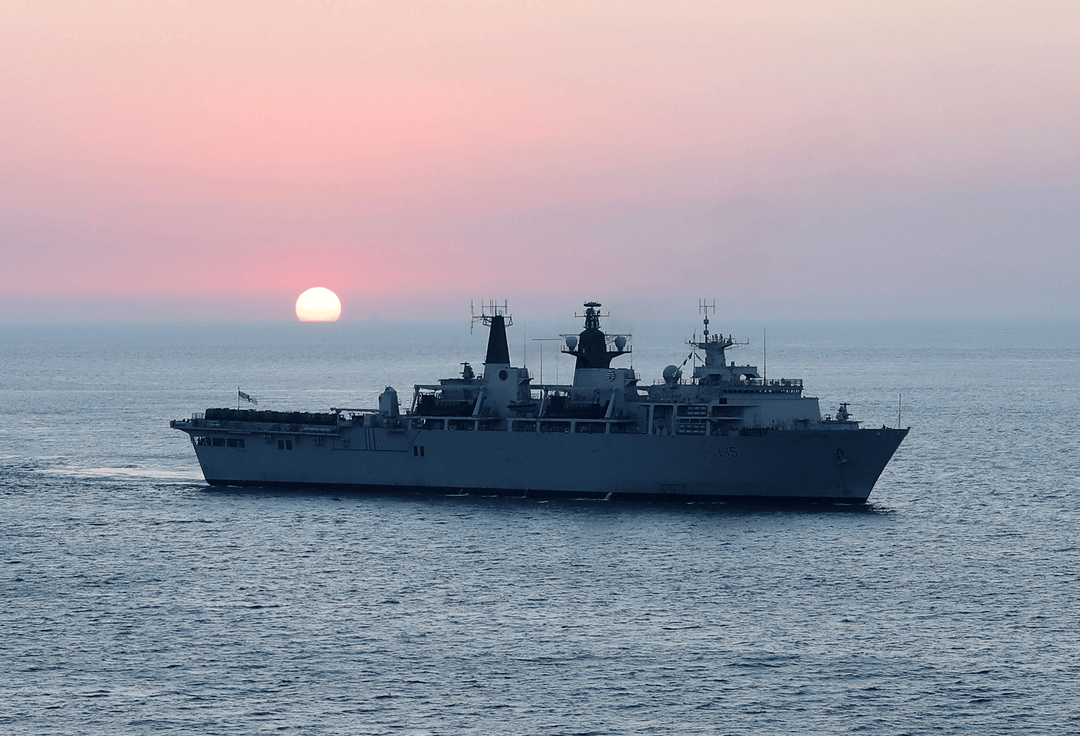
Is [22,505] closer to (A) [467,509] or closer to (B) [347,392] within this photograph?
(A) [467,509]

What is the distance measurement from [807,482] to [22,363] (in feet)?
561

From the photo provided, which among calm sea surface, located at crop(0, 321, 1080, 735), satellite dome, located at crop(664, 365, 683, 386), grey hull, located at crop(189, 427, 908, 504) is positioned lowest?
calm sea surface, located at crop(0, 321, 1080, 735)

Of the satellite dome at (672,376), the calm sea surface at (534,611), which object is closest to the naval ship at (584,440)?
the satellite dome at (672,376)

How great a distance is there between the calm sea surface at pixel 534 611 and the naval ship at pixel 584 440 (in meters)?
1.67

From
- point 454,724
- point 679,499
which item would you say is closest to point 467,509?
point 679,499

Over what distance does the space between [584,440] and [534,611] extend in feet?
59.2

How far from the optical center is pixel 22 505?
53.9 m

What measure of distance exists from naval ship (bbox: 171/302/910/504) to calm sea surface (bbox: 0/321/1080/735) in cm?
167

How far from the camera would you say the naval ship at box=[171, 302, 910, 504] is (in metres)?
51.5

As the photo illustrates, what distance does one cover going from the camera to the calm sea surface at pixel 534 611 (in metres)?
28.7

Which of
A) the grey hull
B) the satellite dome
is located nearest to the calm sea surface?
the grey hull

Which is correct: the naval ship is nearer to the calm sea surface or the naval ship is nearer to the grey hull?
the grey hull

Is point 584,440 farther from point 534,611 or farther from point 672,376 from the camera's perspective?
point 534,611

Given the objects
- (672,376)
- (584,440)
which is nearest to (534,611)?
(584,440)
